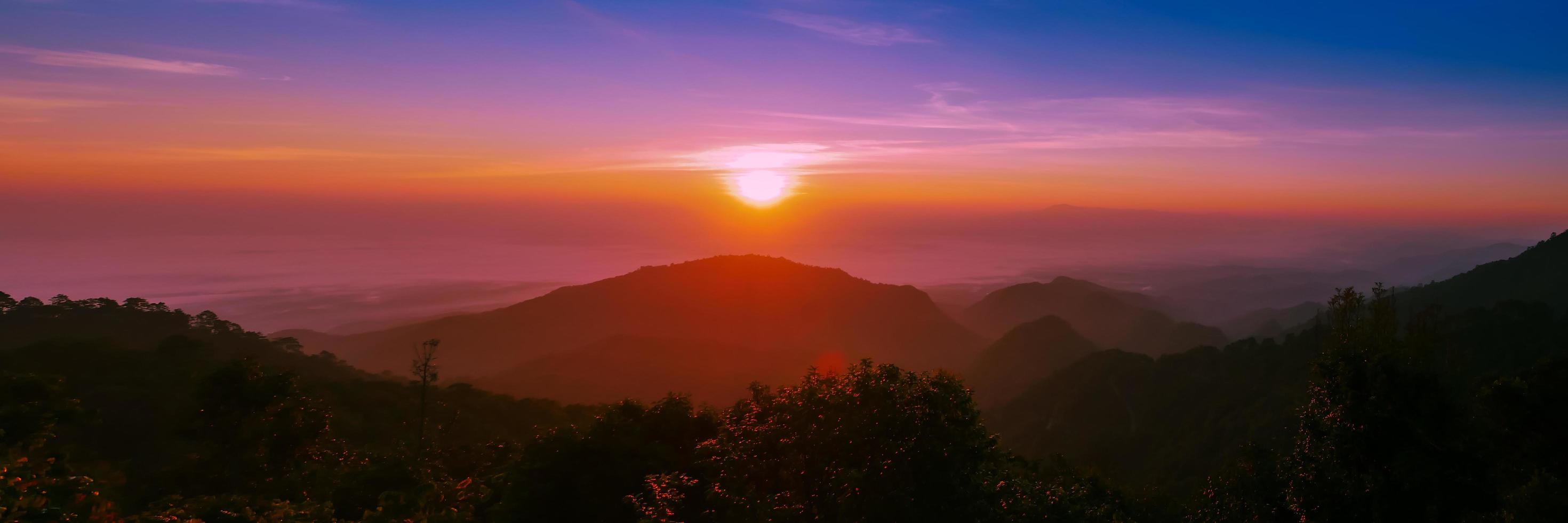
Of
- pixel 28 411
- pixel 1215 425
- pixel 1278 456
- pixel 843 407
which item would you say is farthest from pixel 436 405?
pixel 1215 425

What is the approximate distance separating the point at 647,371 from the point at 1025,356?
94.5 metres

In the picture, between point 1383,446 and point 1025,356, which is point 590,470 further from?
point 1025,356

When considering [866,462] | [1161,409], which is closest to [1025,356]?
[1161,409]

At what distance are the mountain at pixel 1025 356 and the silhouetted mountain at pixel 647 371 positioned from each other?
39.7 meters

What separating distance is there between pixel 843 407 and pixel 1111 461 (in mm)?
76510

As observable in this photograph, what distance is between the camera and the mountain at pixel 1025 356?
150 m

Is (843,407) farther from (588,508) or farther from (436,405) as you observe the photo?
(436,405)

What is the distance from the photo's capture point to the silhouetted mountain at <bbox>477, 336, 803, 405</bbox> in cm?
12738

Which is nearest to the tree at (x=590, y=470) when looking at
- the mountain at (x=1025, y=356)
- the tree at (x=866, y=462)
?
the tree at (x=866, y=462)

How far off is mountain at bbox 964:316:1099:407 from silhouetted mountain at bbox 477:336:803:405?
→ 130ft

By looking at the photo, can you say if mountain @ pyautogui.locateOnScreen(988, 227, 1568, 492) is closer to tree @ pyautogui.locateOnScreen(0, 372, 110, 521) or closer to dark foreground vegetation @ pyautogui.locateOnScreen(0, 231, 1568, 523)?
dark foreground vegetation @ pyautogui.locateOnScreen(0, 231, 1568, 523)

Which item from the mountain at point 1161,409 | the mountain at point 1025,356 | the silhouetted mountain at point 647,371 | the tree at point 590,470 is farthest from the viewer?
the mountain at point 1025,356

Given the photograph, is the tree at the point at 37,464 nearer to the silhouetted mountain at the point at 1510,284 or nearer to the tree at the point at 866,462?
the tree at the point at 866,462

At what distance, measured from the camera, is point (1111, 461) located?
81.8 metres
